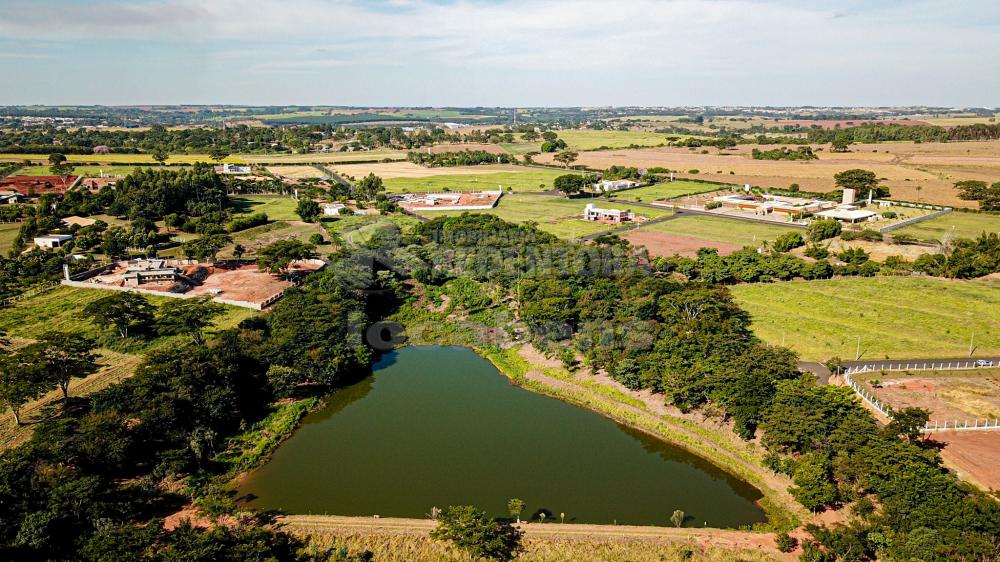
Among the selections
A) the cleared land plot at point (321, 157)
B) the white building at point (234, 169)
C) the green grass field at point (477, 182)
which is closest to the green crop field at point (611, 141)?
the cleared land plot at point (321, 157)

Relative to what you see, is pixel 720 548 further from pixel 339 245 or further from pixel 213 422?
pixel 339 245

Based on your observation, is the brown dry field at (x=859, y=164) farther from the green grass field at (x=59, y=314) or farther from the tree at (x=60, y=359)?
the tree at (x=60, y=359)

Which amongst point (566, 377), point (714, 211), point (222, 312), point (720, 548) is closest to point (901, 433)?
point (720, 548)

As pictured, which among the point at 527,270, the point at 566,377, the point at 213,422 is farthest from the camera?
the point at 527,270

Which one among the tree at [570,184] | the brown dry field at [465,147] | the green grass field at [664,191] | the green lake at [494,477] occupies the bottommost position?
the green lake at [494,477]

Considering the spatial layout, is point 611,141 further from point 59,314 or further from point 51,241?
point 59,314

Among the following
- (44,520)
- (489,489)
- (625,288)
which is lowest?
(489,489)

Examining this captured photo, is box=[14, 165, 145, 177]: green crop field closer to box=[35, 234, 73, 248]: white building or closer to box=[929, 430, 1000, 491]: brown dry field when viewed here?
box=[35, 234, 73, 248]: white building
